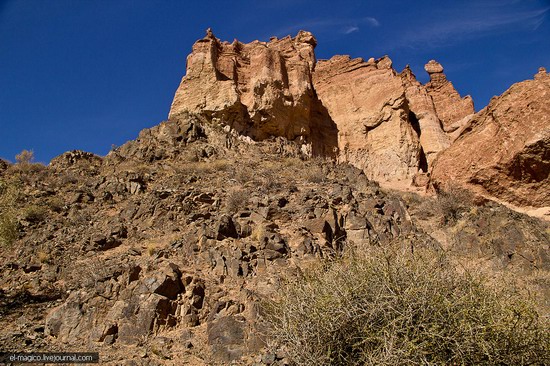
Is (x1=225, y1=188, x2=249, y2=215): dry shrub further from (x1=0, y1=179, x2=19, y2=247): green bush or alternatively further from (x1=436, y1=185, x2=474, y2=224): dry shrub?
(x1=436, y1=185, x2=474, y2=224): dry shrub

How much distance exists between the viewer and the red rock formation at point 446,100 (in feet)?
119

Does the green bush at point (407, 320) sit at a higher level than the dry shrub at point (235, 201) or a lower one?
lower

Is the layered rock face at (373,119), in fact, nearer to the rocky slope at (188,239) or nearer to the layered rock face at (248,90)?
the layered rock face at (248,90)

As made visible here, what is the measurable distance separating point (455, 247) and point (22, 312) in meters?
13.5

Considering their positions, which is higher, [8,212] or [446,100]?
[446,100]

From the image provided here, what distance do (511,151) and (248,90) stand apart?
1444 centimetres

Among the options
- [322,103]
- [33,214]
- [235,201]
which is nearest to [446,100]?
[322,103]

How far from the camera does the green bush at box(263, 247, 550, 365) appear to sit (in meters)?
6.31

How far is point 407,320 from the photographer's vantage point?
663 centimetres

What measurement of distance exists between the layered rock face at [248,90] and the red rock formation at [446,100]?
1425 cm

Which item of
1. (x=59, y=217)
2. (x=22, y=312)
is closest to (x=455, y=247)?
(x=22, y=312)

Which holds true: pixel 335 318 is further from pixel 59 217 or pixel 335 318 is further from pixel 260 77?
pixel 260 77

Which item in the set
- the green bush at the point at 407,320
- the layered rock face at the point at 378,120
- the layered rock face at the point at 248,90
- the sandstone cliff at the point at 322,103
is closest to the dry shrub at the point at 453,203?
the sandstone cliff at the point at 322,103

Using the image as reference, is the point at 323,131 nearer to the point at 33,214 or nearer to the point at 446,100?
the point at 446,100
